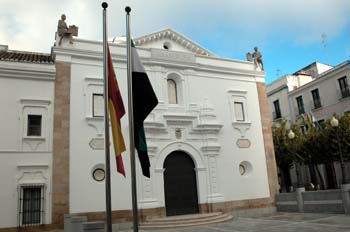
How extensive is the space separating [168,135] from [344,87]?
53.6 feet

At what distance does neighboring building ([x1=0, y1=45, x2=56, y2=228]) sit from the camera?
13.2 meters

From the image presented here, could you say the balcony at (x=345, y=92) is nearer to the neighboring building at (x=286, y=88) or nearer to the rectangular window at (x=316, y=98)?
the rectangular window at (x=316, y=98)

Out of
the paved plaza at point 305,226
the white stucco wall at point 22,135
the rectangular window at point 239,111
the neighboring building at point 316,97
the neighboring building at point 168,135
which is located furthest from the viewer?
the neighboring building at point 316,97

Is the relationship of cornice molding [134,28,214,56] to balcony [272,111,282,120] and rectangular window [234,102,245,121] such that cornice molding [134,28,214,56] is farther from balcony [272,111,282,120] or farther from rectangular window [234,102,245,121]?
balcony [272,111,282,120]

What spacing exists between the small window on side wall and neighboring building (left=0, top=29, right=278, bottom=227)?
0.05 meters

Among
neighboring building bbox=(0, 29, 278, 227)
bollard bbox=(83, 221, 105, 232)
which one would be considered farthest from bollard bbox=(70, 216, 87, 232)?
neighboring building bbox=(0, 29, 278, 227)

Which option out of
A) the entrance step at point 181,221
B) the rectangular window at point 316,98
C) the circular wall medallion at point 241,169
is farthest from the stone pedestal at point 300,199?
the rectangular window at point 316,98

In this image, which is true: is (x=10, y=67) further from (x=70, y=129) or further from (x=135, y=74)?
(x=135, y=74)

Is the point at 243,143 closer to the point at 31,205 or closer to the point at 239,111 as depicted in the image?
the point at 239,111

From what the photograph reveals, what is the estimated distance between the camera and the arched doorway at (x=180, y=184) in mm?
16203

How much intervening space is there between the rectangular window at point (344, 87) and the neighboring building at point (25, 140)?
21.1 metres

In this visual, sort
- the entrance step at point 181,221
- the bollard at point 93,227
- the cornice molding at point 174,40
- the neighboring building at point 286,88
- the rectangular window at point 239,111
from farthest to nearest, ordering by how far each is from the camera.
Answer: the neighboring building at point 286,88 < the rectangular window at point 239,111 < the cornice molding at point 174,40 < the entrance step at point 181,221 < the bollard at point 93,227

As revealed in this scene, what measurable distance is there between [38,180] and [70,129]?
247 cm

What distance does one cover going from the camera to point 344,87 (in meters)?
25.8
